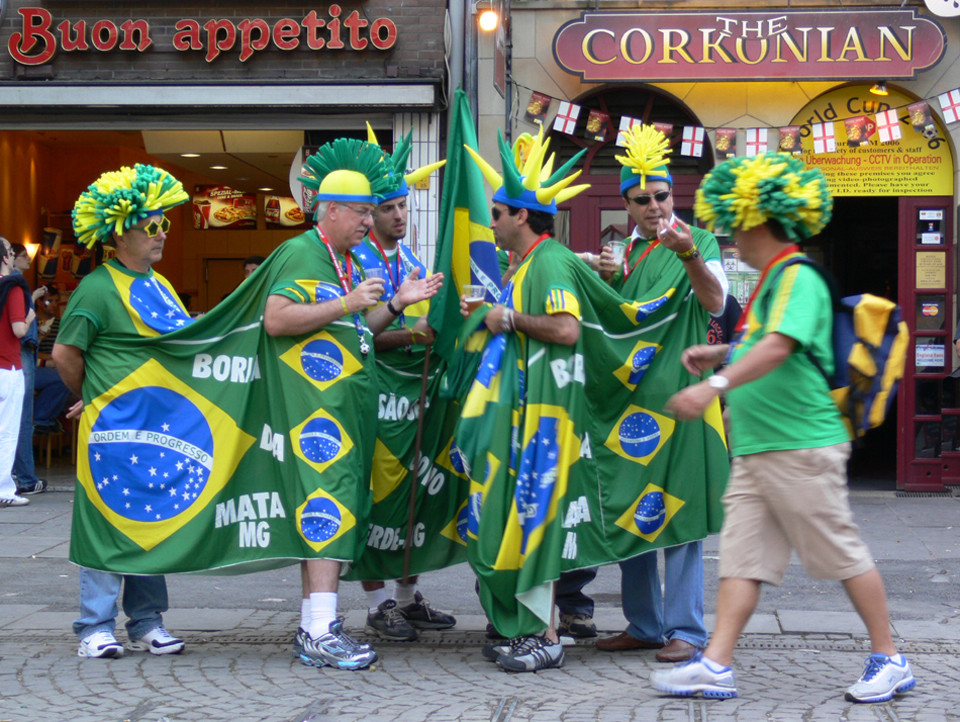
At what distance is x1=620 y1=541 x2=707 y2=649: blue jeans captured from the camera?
5090mm

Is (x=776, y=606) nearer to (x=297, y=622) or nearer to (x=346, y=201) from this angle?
(x=297, y=622)

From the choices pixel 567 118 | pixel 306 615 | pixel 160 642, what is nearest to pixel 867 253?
pixel 567 118

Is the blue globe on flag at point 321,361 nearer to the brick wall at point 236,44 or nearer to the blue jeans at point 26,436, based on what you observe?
the brick wall at point 236,44

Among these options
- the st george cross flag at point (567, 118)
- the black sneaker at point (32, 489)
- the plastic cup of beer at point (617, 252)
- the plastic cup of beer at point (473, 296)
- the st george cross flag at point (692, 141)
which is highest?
the st george cross flag at point (567, 118)

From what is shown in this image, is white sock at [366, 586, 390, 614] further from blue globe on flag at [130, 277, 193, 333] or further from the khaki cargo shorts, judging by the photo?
the khaki cargo shorts

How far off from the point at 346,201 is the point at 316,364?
2.40 feet

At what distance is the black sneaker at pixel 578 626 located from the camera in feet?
18.4

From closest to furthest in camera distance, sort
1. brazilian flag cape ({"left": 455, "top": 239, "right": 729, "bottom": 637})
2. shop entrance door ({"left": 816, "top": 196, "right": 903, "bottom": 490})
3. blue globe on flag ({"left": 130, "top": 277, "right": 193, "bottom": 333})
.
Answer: brazilian flag cape ({"left": 455, "top": 239, "right": 729, "bottom": 637}), blue globe on flag ({"left": 130, "top": 277, "right": 193, "bottom": 333}), shop entrance door ({"left": 816, "top": 196, "right": 903, "bottom": 490})

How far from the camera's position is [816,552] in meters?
4.31

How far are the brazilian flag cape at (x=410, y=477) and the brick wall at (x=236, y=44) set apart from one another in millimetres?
5440

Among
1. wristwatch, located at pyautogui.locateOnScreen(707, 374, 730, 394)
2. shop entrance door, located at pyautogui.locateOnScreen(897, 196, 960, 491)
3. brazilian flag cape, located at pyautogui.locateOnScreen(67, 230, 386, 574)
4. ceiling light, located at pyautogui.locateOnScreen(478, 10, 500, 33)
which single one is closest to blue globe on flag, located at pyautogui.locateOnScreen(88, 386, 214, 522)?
brazilian flag cape, located at pyautogui.locateOnScreen(67, 230, 386, 574)

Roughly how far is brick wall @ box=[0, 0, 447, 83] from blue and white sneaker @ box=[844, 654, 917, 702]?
7.38 m

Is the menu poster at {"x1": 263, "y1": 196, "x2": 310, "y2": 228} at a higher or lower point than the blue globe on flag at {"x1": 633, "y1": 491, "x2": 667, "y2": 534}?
higher

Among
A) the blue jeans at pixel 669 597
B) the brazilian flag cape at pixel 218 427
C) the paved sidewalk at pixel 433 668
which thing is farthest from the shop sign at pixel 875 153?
the brazilian flag cape at pixel 218 427
